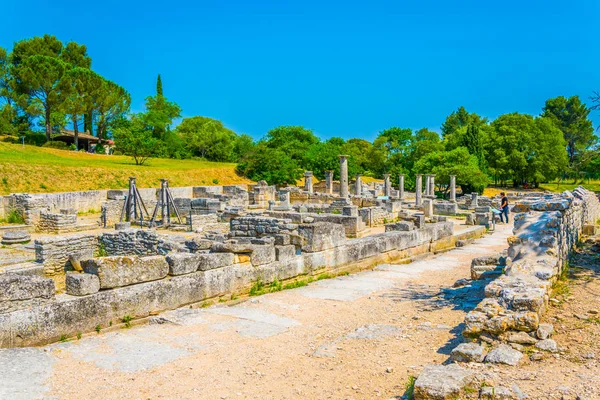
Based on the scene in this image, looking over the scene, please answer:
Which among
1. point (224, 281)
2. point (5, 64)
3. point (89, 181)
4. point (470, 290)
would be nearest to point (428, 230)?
point (470, 290)

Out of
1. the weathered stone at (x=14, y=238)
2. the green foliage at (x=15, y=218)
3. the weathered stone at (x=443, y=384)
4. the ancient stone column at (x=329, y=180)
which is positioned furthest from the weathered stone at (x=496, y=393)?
the ancient stone column at (x=329, y=180)

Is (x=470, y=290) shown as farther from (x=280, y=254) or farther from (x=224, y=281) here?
(x=224, y=281)

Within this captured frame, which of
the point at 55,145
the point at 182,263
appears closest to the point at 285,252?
the point at 182,263

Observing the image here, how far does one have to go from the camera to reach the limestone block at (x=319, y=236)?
34.7 feet

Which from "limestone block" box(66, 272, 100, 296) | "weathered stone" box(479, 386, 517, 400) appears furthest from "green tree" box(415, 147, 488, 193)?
"weathered stone" box(479, 386, 517, 400)

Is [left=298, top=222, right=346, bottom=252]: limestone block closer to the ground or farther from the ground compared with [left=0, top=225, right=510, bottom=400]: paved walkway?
farther from the ground

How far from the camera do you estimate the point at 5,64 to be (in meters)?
60.1

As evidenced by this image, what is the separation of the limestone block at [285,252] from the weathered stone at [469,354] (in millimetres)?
5245

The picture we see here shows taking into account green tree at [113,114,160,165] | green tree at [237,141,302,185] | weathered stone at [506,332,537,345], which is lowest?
weathered stone at [506,332,537,345]

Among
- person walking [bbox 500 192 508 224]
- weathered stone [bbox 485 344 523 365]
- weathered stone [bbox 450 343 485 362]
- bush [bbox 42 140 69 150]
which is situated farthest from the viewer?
bush [bbox 42 140 69 150]

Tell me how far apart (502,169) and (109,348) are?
5990cm

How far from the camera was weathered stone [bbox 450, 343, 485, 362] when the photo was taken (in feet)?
15.2

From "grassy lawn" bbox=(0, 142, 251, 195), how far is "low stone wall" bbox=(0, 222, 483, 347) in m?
26.9

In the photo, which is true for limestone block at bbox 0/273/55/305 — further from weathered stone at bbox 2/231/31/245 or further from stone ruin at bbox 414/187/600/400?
weathered stone at bbox 2/231/31/245
